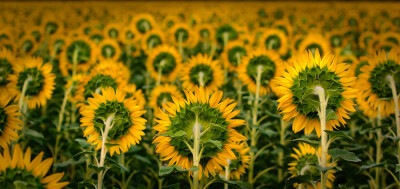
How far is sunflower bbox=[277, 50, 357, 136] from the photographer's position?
143cm

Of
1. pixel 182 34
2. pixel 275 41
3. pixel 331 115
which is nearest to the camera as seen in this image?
pixel 331 115

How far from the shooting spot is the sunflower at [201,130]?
1.37 meters

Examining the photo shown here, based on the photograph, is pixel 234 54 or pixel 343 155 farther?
pixel 234 54

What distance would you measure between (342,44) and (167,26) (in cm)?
336

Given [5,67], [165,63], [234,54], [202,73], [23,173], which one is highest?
[234,54]

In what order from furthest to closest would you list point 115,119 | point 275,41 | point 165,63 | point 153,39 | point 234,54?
point 153,39
point 275,41
point 234,54
point 165,63
point 115,119

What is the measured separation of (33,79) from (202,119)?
164 centimetres

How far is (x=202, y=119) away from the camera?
54.8 inches

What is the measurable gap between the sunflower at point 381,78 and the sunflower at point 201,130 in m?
1.00

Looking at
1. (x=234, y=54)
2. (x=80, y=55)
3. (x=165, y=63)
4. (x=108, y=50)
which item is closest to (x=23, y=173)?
(x=165, y=63)

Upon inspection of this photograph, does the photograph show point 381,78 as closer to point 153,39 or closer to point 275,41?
point 275,41

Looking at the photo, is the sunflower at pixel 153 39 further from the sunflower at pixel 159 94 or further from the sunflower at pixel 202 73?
the sunflower at pixel 159 94

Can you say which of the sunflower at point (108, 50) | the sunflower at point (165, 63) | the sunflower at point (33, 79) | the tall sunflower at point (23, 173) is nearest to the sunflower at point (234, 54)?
the sunflower at point (165, 63)

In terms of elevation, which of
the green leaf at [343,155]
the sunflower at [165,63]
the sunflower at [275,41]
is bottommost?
the green leaf at [343,155]
